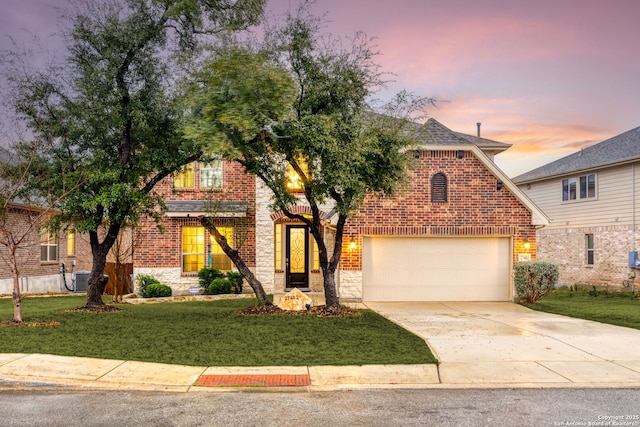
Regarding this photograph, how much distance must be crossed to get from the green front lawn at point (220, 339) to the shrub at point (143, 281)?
19.7 ft

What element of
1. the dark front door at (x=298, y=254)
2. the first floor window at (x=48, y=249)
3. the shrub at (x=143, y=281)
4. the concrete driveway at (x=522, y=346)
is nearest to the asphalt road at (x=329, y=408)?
the concrete driveway at (x=522, y=346)

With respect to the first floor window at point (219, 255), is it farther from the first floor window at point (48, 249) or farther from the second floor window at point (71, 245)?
the second floor window at point (71, 245)

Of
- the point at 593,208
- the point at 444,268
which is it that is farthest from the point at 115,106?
the point at 593,208

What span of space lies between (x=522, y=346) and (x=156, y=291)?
536 inches

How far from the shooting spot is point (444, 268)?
1908 centimetres

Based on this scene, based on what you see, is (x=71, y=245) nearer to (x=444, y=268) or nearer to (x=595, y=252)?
(x=444, y=268)

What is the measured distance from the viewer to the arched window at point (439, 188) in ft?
61.0

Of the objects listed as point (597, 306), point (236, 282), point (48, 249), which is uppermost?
point (48, 249)

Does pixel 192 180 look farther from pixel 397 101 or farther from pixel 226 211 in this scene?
pixel 397 101

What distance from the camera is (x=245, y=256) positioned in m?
21.6

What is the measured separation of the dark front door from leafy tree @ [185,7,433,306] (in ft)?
21.4

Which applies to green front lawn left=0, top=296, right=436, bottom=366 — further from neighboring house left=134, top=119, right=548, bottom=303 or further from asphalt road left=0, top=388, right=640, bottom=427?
neighboring house left=134, top=119, right=548, bottom=303

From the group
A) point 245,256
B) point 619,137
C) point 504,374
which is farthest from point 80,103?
point 619,137

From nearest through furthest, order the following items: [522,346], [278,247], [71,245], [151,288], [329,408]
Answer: [329,408]
[522,346]
[151,288]
[278,247]
[71,245]
